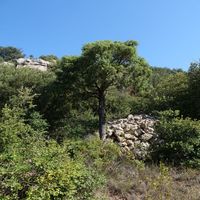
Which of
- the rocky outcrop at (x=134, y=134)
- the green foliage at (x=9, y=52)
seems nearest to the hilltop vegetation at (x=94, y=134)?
the rocky outcrop at (x=134, y=134)

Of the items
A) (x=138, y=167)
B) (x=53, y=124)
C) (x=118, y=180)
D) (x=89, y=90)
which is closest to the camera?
(x=118, y=180)

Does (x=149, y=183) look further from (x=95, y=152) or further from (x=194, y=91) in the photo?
(x=194, y=91)

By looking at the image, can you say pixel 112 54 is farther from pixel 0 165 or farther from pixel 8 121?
pixel 0 165

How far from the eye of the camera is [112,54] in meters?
16.9

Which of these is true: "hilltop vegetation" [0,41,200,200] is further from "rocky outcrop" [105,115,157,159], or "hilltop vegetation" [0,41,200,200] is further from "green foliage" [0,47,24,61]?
"green foliage" [0,47,24,61]

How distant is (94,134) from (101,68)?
2657 millimetres

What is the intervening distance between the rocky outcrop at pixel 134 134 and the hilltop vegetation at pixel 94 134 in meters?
0.43

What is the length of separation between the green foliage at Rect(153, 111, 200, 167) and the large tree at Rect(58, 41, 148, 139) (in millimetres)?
3451

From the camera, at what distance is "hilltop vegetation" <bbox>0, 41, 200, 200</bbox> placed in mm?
7902

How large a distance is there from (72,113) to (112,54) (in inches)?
163

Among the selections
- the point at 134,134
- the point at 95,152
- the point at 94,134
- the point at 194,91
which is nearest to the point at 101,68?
the point at 94,134

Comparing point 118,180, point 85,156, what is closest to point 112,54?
point 85,156

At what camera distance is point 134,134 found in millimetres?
14422

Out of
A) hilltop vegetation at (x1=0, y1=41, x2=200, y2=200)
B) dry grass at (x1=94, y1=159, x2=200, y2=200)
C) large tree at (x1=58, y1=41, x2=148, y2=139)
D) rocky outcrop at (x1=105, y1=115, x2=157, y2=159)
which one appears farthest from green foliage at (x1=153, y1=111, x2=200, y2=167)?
large tree at (x1=58, y1=41, x2=148, y2=139)
